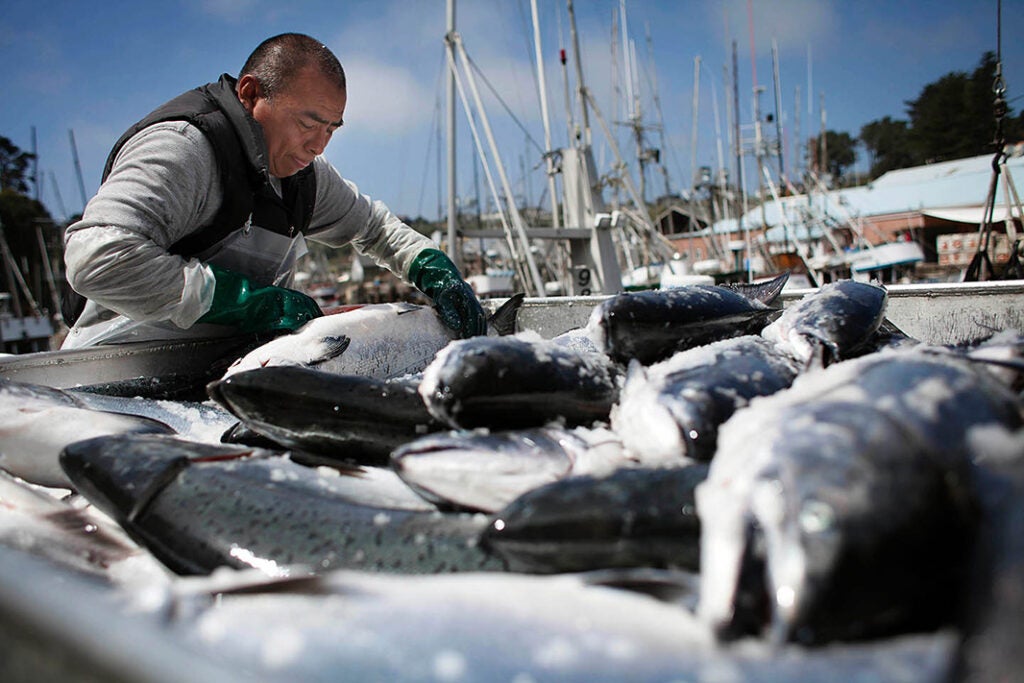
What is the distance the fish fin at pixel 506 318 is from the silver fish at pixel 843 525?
95.7 inches

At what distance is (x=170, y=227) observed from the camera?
2799mm

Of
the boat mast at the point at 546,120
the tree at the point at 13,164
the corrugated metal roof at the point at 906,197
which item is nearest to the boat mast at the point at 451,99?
the boat mast at the point at 546,120

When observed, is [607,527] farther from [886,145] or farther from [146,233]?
[886,145]

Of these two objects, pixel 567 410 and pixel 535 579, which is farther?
pixel 567 410

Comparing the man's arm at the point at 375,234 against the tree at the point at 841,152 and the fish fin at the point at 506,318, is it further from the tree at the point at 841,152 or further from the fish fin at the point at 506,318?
the tree at the point at 841,152

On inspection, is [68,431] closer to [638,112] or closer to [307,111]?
[307,111]

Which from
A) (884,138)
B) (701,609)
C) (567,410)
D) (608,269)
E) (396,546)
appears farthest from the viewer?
(884,138)

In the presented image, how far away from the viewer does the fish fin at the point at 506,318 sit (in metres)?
3.24

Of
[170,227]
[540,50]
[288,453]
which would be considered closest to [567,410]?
[288,453]

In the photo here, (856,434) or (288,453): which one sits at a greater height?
(856,434)

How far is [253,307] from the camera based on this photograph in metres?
2.85

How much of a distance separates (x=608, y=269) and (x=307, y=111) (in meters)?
6.15

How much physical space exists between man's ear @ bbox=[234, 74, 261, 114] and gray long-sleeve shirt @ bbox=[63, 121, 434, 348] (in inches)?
16.1

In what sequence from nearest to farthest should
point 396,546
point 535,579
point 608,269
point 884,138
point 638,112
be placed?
point 535,579 < point 396,546 < point 608,269 < point 638,112 < point 884,138
